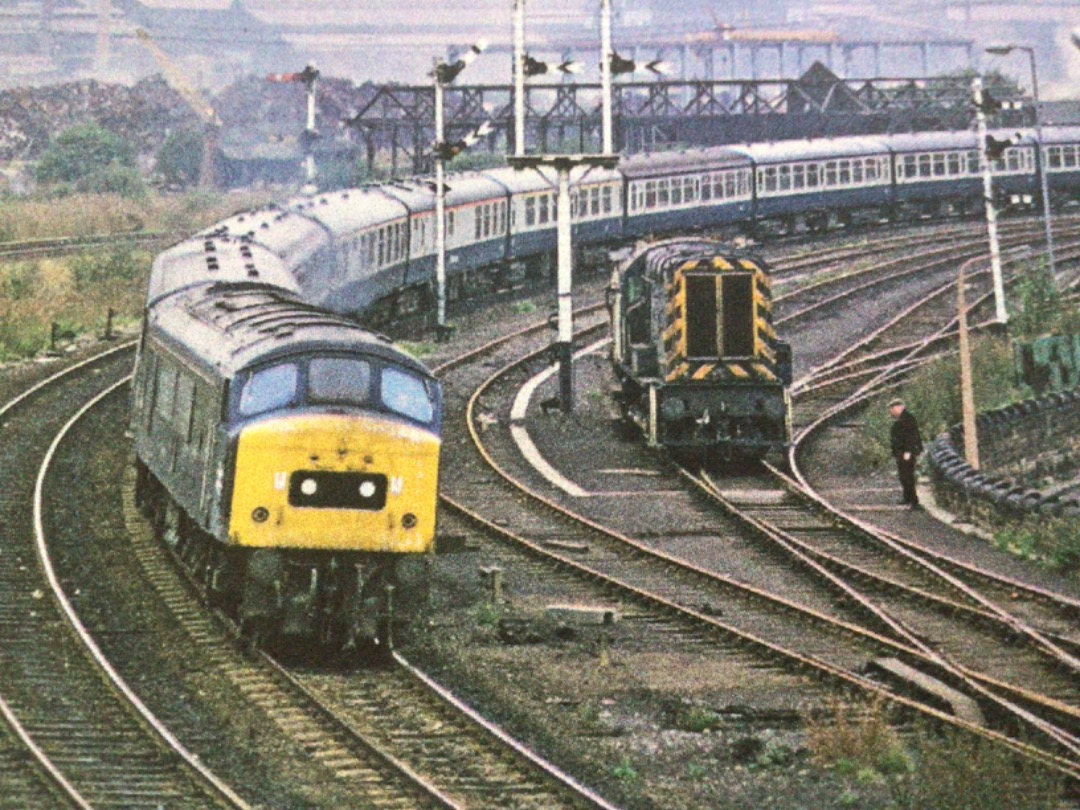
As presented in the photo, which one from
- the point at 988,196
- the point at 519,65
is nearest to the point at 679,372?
the point at 519,65

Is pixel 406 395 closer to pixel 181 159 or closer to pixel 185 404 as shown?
pixel 185 404

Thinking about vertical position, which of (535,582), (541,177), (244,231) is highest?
(541,177)

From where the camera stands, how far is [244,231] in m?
33.0

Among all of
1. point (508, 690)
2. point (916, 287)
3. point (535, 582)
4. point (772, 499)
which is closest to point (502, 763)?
point (508, 690)

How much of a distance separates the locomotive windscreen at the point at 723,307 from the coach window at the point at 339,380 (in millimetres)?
11953

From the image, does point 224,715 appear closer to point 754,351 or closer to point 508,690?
point 508,690

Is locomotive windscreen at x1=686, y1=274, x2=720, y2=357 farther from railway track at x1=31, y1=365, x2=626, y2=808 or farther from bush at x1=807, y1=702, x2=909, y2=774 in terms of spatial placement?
bush at x1=807, y1=702, x2=909, y2=774

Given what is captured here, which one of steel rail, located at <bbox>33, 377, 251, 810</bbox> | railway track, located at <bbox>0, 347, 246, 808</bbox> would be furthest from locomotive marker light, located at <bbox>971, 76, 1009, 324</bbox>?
A: railway track, located at <bbox>0, 347, 246, 808</bbox>

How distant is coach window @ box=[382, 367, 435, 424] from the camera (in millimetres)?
16984

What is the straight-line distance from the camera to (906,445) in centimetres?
2594

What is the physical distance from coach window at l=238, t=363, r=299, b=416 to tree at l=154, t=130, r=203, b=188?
86.7 metres

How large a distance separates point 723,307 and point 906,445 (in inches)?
145

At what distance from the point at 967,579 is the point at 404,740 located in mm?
8591

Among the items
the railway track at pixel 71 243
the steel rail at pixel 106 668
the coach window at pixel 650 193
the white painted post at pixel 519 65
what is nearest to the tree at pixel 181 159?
the railway track at pixel 71 243
